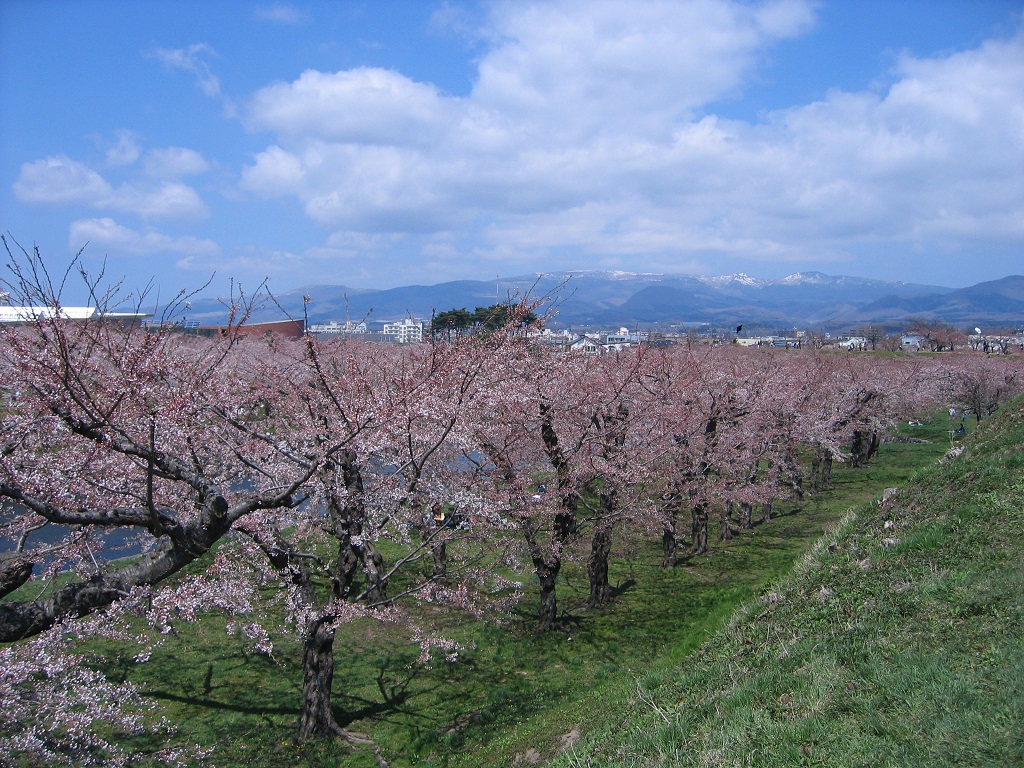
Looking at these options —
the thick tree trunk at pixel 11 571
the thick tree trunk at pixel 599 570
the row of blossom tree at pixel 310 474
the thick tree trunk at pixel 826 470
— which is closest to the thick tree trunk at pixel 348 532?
the row of blossom tree at pixel 310 474

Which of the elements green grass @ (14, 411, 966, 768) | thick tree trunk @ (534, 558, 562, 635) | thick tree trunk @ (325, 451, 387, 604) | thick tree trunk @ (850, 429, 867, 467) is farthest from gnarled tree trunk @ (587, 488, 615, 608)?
thick tree trunk @ (850, 429, 867, 467)

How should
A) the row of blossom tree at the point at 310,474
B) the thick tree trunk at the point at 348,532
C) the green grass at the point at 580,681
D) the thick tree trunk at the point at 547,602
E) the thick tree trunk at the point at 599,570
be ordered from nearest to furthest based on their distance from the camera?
the green grass at the point at 580,681, the row of blossom tree at the point at 310,474, the thick tree trunk at the point at 348,532, the thick tree trunk at the point at 547,602, the thick tree trunk at the point at 599,570

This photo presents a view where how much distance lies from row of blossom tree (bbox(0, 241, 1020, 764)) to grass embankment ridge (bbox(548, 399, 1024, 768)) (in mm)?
4188

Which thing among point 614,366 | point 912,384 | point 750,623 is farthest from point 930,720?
point 912,384

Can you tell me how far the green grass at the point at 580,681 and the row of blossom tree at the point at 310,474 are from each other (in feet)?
2.36

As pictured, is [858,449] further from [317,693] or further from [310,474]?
[310,474]

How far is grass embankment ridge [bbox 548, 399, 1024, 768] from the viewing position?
4.53 m

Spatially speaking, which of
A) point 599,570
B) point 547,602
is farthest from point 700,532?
point 547,602

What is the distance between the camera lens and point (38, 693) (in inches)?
242

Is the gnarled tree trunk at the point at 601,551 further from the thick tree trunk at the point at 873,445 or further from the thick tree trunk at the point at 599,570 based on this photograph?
the thick tree trunk at the point at 873,445

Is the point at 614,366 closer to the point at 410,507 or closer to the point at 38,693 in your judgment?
the point at 410,507

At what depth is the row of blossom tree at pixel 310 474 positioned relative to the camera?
233 inches

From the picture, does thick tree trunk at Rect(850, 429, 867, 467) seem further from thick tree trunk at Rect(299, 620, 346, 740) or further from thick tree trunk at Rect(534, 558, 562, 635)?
thick tree trunk at Rect(299, 620, 346, 740)

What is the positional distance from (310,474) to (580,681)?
7.27 m
